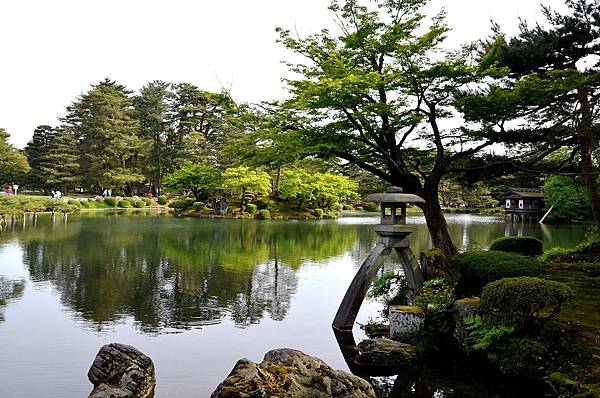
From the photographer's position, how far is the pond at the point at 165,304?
6307mm

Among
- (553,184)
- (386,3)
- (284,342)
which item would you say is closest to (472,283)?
(284,342)

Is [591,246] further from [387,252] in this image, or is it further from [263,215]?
[263,215]

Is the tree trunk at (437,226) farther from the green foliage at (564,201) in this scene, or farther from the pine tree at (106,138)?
the pine tree at (106,138)

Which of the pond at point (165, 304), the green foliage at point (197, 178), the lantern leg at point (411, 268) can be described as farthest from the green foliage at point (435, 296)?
the green foliage at point (197, 178)

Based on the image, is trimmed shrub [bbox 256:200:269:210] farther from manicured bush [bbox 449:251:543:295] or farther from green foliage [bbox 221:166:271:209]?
manicured bush [bbox 449:251:543:295]

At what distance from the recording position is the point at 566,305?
7090 mm

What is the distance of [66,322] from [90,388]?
3044mm

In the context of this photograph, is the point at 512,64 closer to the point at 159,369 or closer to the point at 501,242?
the point at 501,242

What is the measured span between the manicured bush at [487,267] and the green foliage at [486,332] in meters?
→ 0.95

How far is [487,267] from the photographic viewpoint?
23.3ft

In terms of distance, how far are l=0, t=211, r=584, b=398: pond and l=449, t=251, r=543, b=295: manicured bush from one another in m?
1.94

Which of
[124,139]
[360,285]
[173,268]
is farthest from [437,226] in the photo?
[124,139]

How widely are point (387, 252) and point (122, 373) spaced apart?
4.16 m

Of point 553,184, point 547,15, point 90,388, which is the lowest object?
point 90,388
